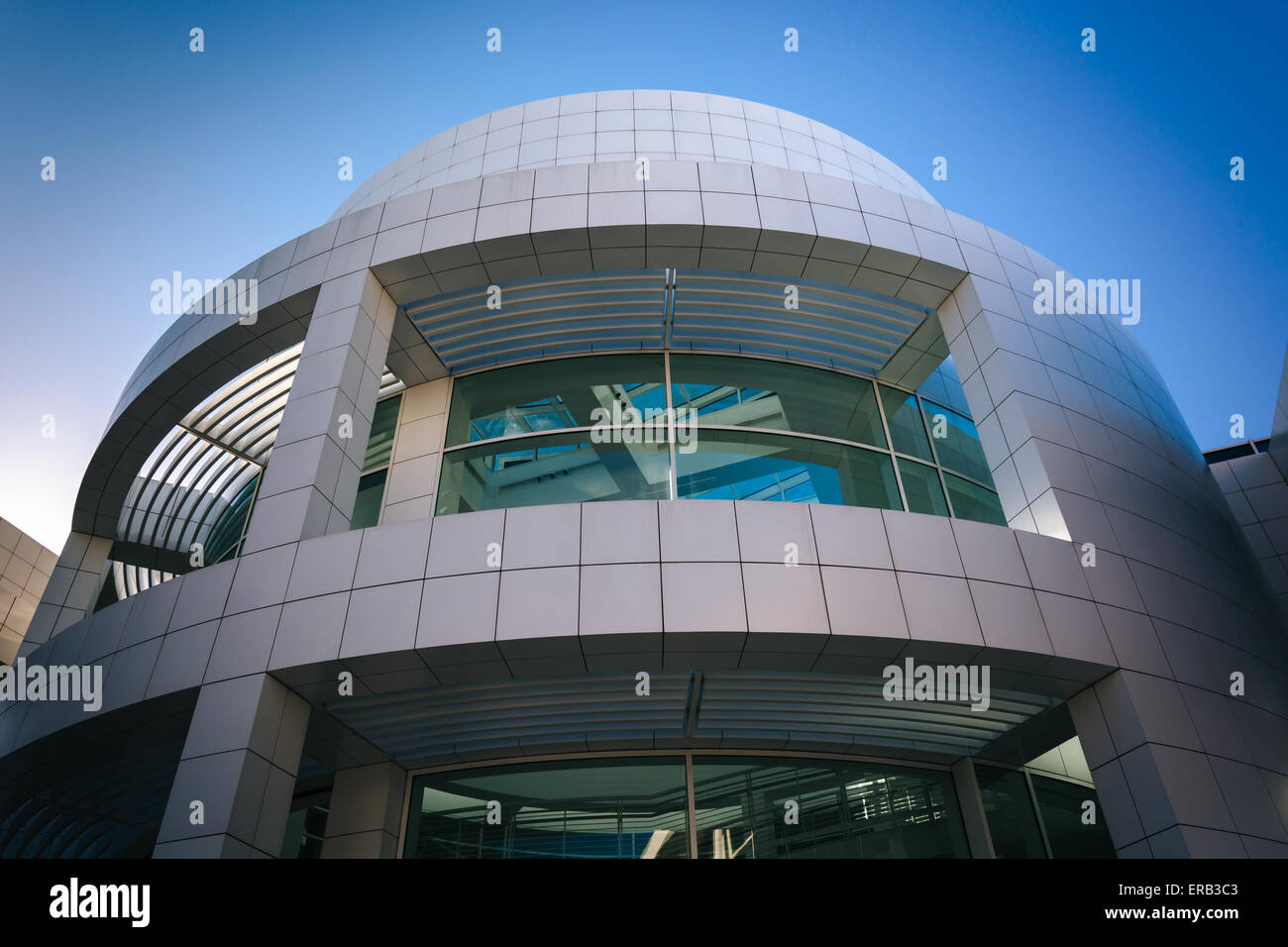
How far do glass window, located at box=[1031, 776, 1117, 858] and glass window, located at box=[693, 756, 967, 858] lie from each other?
39.6 inches

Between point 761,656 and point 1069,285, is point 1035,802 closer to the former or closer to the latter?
point 761,656

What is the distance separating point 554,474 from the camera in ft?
32.5

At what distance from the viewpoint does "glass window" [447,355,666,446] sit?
10703mm

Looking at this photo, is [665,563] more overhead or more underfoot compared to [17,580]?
more underfoot

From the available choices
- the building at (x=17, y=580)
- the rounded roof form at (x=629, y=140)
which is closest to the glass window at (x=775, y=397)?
the rounded roof form at (x=629, y=140)

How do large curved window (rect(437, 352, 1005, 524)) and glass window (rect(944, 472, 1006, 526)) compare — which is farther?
glass window (rect(944, 472, 1006, 526))

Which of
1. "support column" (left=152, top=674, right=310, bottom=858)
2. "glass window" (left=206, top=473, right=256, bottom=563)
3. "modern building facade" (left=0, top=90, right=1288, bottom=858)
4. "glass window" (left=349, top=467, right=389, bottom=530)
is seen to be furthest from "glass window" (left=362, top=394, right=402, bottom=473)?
"support column" (left=152, top=674, right=310, bottom=858)

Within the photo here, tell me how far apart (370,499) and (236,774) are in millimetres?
4755

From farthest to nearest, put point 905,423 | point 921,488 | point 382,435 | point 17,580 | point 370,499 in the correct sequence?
point 17,580 < point 382,435 < point 905,423 < point 370,499 < point 921,488

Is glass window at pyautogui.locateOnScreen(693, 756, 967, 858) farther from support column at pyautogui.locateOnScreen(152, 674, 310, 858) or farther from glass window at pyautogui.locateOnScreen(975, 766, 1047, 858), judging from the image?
support column at pyautogui.locateOnScreen(152, 674, 310, 858)

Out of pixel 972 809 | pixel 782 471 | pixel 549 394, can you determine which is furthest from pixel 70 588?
pixel 972 809

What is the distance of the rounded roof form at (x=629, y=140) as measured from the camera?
→ 12805 mm

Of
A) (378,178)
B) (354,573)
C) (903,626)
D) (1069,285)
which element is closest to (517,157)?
(378,178)

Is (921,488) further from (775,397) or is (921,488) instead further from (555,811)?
(555,811)
